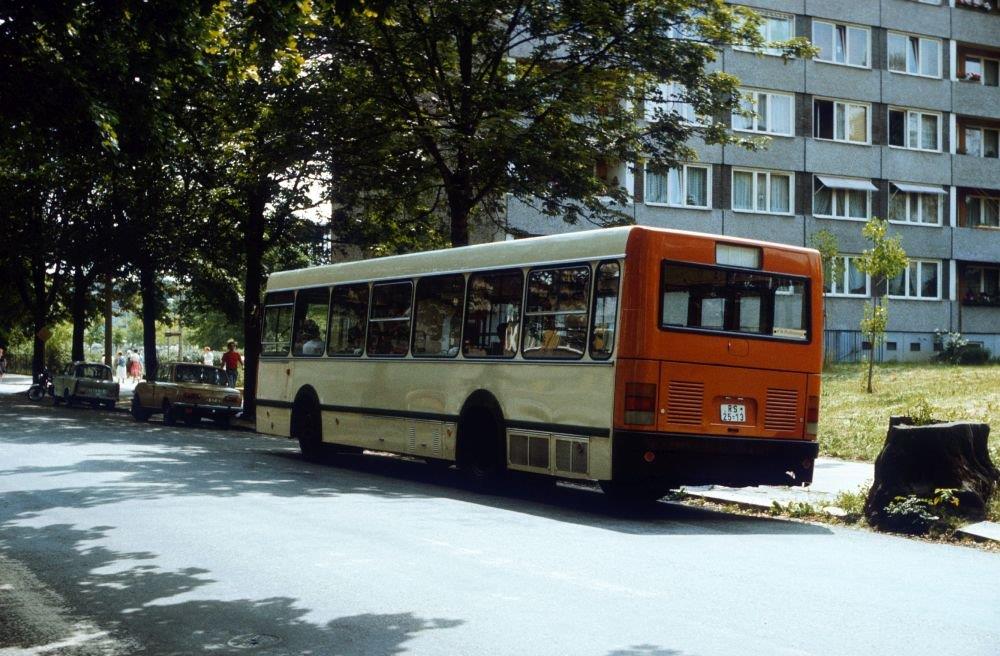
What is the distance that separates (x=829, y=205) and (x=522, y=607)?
4198cm

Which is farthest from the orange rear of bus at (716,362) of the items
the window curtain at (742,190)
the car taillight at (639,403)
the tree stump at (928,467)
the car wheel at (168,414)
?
the window curtain at (742,190)

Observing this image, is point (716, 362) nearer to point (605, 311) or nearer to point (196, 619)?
point (605, 311)

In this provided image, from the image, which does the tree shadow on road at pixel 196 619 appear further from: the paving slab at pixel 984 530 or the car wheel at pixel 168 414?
the car wheel at pixel 168 414

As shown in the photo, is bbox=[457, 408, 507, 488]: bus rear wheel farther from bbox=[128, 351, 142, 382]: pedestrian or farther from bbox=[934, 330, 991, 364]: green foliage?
bbox=[128, 351, 142, 382]: pedestrian

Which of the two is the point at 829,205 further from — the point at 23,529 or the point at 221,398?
the point at 23,529

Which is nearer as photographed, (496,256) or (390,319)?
(496,256)

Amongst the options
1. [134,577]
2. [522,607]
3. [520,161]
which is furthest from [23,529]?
[520,161]

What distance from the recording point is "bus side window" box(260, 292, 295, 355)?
2002cm

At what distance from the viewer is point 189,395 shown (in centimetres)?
3025

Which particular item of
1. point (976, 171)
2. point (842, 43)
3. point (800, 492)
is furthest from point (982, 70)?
point (800, 492)

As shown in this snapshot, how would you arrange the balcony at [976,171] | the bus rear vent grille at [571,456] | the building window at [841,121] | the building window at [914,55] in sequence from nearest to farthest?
1. the bus rear vent grille at [571,456]
2. the building window at [841,121]
3. the building window at [914,55]
4. the balcony at [976,171]

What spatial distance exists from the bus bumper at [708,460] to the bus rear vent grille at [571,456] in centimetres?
53

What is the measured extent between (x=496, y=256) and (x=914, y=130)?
128ft

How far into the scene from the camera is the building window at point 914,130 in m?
49.3
